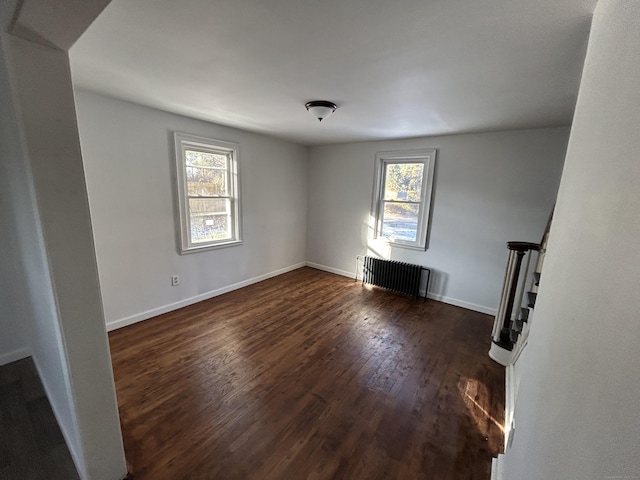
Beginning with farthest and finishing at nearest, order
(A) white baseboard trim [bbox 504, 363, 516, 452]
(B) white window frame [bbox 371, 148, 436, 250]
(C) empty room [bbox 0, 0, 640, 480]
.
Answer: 1. (B) white window frame [bbox 371, 148, 436, 250]
2. (A) white baseboard trim [bbox 504, 363, 516, 452]
3. (C) empty room [bbox 0, 0, 640, 480]

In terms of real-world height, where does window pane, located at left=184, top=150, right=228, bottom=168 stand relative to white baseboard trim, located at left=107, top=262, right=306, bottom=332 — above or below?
above

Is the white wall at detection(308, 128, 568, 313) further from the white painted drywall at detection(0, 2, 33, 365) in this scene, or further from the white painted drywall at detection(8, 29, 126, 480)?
the white painted drywall at detection(0, 2, 33, 365)

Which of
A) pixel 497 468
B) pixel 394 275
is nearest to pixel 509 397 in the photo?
pixel 497 468

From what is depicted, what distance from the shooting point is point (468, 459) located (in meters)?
1.60

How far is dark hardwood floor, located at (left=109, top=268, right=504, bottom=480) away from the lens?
1.56 metres

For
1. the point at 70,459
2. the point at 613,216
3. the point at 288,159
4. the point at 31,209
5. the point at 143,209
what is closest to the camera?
the point at 613,216

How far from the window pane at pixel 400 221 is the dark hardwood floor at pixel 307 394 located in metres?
1.27

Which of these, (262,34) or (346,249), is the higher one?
(262,34)

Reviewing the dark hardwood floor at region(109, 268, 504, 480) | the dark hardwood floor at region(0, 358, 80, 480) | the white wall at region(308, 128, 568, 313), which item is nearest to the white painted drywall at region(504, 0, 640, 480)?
the dark hardwood floor at region(109, 268, 504, 480)

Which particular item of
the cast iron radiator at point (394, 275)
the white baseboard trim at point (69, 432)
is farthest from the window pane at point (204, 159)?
the cast iron radiator at point (394, 275)

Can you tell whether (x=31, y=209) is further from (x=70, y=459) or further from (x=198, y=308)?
(x=198, y=308)

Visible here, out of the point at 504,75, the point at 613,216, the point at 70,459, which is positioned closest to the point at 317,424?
the point at 70,459

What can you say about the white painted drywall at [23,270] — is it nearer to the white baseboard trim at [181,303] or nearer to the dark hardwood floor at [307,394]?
the dark hardwood floor at [307,394]

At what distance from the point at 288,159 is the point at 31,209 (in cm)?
371
